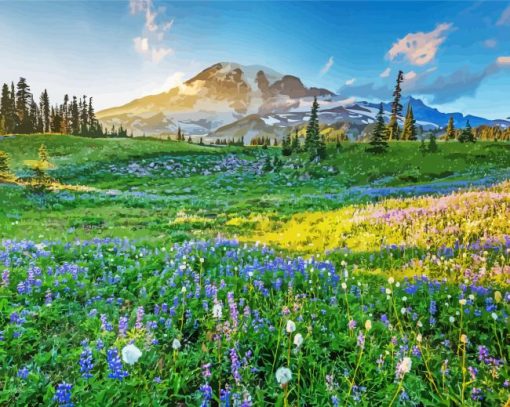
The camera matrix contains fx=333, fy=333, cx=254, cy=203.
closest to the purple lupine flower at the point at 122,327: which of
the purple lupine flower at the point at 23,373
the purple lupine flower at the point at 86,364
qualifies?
the purple lupine flower at the point at 86,364

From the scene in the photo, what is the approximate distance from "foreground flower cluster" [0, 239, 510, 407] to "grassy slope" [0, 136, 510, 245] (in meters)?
5.53

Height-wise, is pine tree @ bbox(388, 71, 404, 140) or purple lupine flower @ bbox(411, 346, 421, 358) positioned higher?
pine tree @ bbox(388, 71, 404, 140)

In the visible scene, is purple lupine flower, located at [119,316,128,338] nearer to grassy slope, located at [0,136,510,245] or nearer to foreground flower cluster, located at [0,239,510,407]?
foreground flower cluster, located at [0,239,510,407]

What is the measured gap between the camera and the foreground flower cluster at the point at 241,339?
11.1 feet

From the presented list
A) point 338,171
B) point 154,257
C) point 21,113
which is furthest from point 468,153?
point 21,113

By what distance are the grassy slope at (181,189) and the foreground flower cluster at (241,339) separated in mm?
5530

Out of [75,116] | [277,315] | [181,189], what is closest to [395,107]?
[181,189]

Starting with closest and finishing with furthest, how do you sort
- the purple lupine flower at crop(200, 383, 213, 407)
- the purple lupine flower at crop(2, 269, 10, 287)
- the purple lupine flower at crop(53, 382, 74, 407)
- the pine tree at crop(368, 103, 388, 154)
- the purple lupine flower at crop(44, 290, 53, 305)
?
the purple lupine flower at crop(53, 382, 74, 407)
the purple lupine flower at crop(200, 383, 213, 407)
the purple lupine flower at crop(44, 290, 53, 305)
the purple lupine flower at crop(2, 269, 10, 287)
the pine tree at crop(368, 103, 388, 154)

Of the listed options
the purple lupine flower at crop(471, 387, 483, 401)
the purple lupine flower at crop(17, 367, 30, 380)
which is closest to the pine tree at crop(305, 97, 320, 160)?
the purple lupine flower at crop(471, 387, 483, 401)

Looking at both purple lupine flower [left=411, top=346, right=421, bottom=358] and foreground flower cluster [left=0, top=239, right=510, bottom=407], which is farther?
purple lupine flower [left=411, top=346, right=421, bottom=358]

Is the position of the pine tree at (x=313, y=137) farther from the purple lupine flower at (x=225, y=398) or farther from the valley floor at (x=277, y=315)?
the purple lupine flower at (x=225, y=398)

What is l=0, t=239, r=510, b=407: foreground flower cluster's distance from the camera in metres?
3.37

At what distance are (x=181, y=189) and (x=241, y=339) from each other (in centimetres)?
3099

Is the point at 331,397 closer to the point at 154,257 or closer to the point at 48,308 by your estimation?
the point at 48,308
